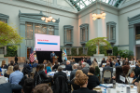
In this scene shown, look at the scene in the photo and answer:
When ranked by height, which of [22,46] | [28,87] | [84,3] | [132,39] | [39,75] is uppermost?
[84,3]

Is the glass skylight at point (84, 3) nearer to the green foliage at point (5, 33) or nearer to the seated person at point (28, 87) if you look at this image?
the green foliage at point (5, 33)

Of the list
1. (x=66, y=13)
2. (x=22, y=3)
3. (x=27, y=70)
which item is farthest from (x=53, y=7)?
(x=27, y=70)

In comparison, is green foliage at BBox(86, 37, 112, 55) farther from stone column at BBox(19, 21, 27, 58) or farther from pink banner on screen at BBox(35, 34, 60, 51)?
stone column at BBox(19, 21, 27, 58)

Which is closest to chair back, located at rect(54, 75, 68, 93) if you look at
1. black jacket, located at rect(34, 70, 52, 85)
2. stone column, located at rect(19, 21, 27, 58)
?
black jacket, located at rect(34, 70, 52, 85)

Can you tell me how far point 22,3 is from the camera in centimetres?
1579

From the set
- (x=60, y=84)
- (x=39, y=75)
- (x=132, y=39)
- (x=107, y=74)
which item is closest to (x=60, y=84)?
(x=60, y=84)

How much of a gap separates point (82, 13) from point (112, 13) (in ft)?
16.9

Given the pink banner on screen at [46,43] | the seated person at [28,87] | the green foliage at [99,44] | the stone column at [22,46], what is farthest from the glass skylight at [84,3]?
the seated person at [28,87]

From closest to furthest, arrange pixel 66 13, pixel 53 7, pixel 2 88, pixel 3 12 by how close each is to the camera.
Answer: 1. pixel 2 88
2. pixel 3 12
3. pixel 53 7
4. pixel 66 13

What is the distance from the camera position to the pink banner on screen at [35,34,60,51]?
1352 centimetres

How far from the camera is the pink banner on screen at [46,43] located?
44.4 feet

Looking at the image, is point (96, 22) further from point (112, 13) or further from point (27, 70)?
point (27, 70)

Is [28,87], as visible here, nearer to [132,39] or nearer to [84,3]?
[132,39]

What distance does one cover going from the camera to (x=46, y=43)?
14.2m
